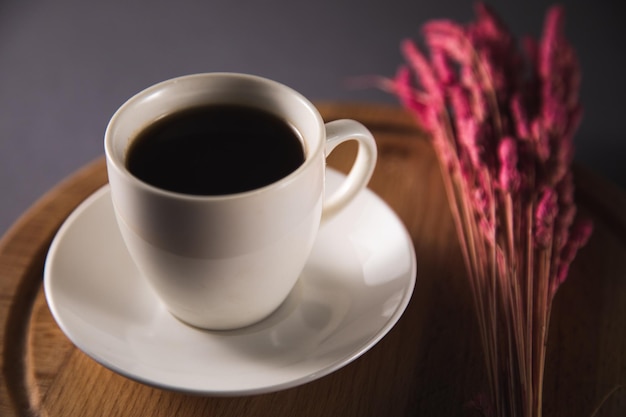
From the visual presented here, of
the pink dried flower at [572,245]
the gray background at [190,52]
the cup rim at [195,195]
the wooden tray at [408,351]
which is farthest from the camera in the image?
the gray background at [190,52]

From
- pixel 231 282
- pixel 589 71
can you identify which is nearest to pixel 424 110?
pixel 231 282

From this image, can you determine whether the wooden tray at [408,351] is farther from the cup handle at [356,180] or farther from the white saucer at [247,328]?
the cup handle at [356,180]

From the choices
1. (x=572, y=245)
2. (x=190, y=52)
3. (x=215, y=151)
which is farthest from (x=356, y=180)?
(x=190, y=52)

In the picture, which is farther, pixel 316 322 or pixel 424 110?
pixel 424 110

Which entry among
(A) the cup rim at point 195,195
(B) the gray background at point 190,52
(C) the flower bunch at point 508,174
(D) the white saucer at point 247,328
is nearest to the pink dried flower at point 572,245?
(C) the flower bunch at point 508,174

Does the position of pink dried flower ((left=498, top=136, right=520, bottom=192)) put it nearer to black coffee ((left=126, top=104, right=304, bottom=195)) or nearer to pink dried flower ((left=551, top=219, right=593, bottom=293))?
pink dried flower ((left=551, top=219, right=593, bottom=293))

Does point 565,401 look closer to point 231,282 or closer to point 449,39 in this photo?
point 231,282
